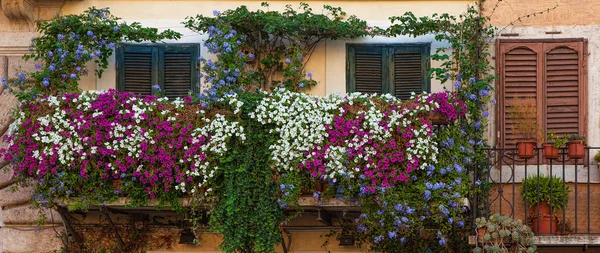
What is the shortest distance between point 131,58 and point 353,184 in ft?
10.2

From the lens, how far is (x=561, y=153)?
1453 centimetres

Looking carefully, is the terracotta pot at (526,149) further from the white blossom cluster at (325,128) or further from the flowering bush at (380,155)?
the white blossom cluster at (325,128)

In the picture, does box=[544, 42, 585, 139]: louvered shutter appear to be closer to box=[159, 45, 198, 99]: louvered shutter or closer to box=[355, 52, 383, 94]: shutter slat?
box=[355, 52, 383, 94]: shutter slat

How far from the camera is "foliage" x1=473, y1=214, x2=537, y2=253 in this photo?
1373cm

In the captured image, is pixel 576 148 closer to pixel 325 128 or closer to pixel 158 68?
pixel 325 128

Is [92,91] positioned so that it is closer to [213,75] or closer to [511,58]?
[213,75]

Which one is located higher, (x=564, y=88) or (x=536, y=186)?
(x=564, y=88)

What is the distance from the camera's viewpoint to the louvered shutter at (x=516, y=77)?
A: 1502 cm

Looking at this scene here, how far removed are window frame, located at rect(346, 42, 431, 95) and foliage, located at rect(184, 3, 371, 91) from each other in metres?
0.19

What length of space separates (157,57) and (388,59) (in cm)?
256

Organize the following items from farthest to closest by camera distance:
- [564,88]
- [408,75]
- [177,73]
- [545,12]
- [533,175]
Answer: [177,73] → [408,75] → [545,12] → [564,88] → [533,175]

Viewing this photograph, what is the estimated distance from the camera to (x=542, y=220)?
14445mm

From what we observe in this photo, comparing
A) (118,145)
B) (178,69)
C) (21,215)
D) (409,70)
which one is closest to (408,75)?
(409,70)

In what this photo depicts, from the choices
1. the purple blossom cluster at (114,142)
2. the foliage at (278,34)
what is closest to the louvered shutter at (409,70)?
the foliage at (278,34)
